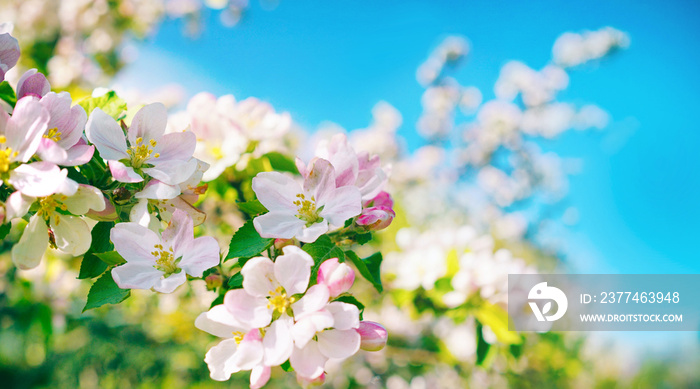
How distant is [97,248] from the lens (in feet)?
1.93

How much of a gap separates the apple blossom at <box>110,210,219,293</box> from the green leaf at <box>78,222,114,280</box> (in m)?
0.07

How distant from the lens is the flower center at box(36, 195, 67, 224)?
0.54 m

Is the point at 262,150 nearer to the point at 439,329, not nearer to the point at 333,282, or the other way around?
the point at 333,282

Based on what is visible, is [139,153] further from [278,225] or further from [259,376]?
[259,376]

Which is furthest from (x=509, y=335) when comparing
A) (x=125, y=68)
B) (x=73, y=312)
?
(x=125, y=68)

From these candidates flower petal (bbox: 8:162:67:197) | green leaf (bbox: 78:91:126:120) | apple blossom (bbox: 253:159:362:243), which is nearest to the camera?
flower petal (bbox: 8:162:67:197)

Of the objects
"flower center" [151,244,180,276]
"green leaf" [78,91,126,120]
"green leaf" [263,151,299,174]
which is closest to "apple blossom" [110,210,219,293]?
"flower center" [151,244,180,276]

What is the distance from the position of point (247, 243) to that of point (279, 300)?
9 cm

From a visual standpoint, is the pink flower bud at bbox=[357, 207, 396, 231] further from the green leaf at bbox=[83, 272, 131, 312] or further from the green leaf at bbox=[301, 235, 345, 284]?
the green leaf at bbox=[83, 272, 131, 312]

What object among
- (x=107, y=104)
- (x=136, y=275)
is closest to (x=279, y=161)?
(x=107, y=104)

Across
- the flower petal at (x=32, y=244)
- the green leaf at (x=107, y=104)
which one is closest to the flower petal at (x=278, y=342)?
the flower petal at (x=32, y=244)

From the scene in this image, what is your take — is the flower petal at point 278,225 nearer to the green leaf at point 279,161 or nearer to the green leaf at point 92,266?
the green leaf at point 92,266

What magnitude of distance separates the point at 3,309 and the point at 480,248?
2096 millimetres

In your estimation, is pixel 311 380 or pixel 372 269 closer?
pixel 311 380
